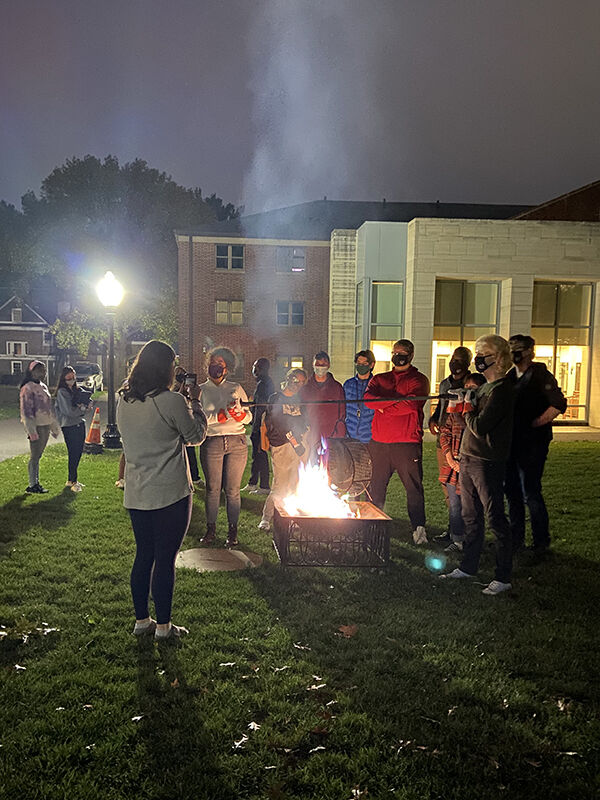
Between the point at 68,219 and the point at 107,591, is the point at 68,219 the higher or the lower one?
the higher one

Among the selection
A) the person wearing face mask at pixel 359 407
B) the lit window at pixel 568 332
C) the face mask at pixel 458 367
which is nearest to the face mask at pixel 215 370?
the person wearing face mask at pixel 359 407

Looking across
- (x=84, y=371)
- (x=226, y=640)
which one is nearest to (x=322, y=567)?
(x=226, y=640)

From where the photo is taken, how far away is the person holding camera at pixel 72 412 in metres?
10.3

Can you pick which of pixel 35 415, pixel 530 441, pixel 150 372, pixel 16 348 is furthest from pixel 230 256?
pixel 16 348

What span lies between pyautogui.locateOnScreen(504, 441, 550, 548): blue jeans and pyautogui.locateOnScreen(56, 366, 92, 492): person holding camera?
6.58 metres

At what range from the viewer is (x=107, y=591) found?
5.90 m

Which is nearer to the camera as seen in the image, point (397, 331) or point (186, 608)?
point (186, 608)

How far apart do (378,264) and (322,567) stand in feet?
61.2

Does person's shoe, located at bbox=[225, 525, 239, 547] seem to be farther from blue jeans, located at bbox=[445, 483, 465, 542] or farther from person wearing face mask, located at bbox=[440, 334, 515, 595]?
person wearing face mask, located at bbox=[440, 334, 515, 595]

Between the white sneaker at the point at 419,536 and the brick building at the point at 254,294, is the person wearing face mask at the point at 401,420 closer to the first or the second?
the white sneaker at the point at 419,536

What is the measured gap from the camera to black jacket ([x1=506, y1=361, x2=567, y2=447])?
6957 millimetres

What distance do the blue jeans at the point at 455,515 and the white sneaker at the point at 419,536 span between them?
350 millimetres

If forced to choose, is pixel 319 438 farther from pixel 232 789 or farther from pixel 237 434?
pixel 232 789

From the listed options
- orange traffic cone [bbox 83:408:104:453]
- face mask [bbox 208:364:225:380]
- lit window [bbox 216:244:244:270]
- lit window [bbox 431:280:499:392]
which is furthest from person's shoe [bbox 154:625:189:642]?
lit window [bbox 216:244:244:270]
